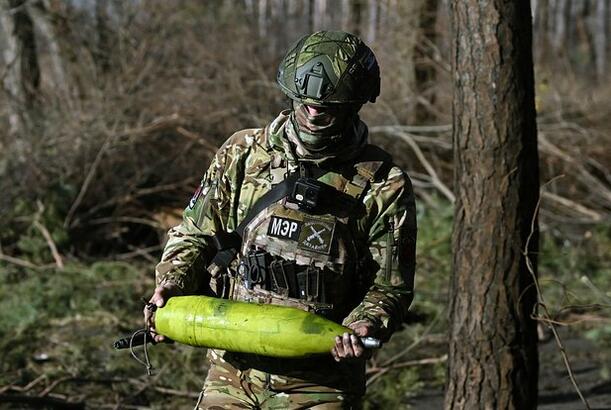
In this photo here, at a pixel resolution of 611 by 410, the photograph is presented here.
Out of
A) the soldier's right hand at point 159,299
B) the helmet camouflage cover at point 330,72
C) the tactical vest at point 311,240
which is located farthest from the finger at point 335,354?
the helmet camouflage cover at point 330,72

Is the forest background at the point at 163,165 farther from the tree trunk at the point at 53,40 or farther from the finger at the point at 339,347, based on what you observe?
the finger at the point at 339,347

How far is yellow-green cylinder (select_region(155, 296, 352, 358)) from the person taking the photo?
306 centimetres

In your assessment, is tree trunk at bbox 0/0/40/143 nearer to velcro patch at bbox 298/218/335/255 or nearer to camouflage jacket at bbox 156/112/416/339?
camouflage jacket at bbox 156/112/416/339

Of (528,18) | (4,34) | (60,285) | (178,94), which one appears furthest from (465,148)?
(4,34)

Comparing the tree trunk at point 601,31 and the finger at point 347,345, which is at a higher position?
the finger at point 347,345

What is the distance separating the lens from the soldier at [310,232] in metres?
3.28

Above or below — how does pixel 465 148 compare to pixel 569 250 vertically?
above

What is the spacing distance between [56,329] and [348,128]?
512 cm

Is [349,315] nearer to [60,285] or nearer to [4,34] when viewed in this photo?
[60,285]

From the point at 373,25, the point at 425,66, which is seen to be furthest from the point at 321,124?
the point at 373,25

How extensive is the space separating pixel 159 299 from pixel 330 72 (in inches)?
35.2

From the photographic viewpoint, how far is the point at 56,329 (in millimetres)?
7883

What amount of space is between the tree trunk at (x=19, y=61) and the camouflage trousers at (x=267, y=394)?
7.30 meters

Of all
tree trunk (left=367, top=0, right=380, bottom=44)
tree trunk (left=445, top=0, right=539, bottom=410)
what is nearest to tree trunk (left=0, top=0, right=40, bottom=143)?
tree trunk (left=367, top=0, right=380, bottom=44)
